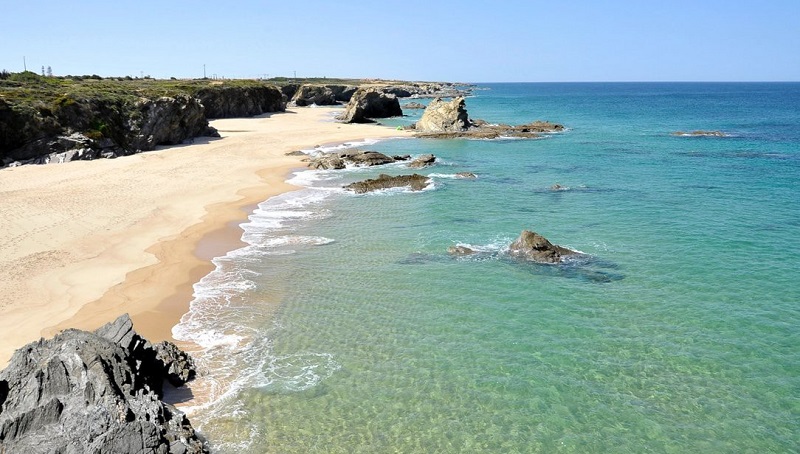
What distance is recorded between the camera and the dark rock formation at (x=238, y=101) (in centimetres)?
8897

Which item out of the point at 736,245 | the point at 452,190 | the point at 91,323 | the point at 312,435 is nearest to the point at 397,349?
the point at 312,435

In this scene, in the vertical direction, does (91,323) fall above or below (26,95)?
below

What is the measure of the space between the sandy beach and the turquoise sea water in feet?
6.01

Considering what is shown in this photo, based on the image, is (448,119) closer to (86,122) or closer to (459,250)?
(86,122)

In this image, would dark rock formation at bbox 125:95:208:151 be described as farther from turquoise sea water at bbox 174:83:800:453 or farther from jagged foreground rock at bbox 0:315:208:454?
jagged foreground rock at bbox 0:315:208:454

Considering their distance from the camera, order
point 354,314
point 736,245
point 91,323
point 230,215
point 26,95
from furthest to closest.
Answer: point 26,95, point 230,215, point 736,245, point 354,314, point 91,323

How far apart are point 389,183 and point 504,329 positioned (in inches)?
891

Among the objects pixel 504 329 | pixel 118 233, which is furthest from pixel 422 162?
pixel 504 329

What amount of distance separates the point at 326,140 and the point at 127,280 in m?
46.3

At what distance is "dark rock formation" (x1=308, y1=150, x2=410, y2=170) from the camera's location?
46.9 metres

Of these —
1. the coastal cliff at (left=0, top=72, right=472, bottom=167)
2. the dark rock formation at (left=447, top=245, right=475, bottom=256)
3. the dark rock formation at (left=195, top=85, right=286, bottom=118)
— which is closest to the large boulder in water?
the coastal cliff at (left=0, top=72, right=472, bottom=167)

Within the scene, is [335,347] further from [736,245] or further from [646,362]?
[736,245]

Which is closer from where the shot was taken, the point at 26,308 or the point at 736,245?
the point at 26,308

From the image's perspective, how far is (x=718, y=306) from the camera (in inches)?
712
